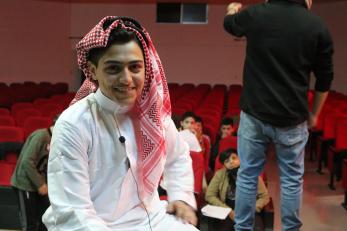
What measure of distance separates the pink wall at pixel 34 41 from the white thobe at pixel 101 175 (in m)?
9.39

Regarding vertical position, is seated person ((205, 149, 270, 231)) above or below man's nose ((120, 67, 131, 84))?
below

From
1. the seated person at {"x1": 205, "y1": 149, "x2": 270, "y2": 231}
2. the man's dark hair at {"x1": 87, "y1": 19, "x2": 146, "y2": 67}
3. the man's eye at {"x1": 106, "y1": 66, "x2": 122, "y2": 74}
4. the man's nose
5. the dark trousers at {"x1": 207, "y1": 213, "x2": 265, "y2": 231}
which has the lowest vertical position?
the dark trousers at {"x1": 207, "y1": 213, "x2": 265, "y2": 231}

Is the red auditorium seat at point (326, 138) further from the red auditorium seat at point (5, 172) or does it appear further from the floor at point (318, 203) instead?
the red auditorium seat at point (5, 172)

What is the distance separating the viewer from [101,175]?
4.72 feet

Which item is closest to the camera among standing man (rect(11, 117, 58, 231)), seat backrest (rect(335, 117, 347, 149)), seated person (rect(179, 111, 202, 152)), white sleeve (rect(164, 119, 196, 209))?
white sleeve (rect(164, 119, 196, 209))

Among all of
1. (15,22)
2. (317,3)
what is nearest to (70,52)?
(15,22)

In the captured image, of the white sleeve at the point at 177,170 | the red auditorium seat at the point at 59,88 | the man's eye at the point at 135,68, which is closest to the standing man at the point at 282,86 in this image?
the white sleeve at the point at 177,170

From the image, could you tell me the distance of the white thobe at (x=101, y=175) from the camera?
1351 mm

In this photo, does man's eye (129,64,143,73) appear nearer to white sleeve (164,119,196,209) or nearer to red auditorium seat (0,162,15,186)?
white sleeve (164,119,196,209)

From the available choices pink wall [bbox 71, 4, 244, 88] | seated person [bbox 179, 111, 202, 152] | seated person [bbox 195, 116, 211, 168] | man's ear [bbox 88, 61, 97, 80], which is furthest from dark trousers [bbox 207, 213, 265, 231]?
pink wall [bbox 71, 4, 244, 88]

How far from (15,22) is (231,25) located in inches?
365

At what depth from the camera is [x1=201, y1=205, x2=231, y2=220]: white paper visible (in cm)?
289

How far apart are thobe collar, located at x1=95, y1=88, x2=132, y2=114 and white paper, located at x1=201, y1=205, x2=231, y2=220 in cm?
163

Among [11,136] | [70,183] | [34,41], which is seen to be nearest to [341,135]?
[11,136]
